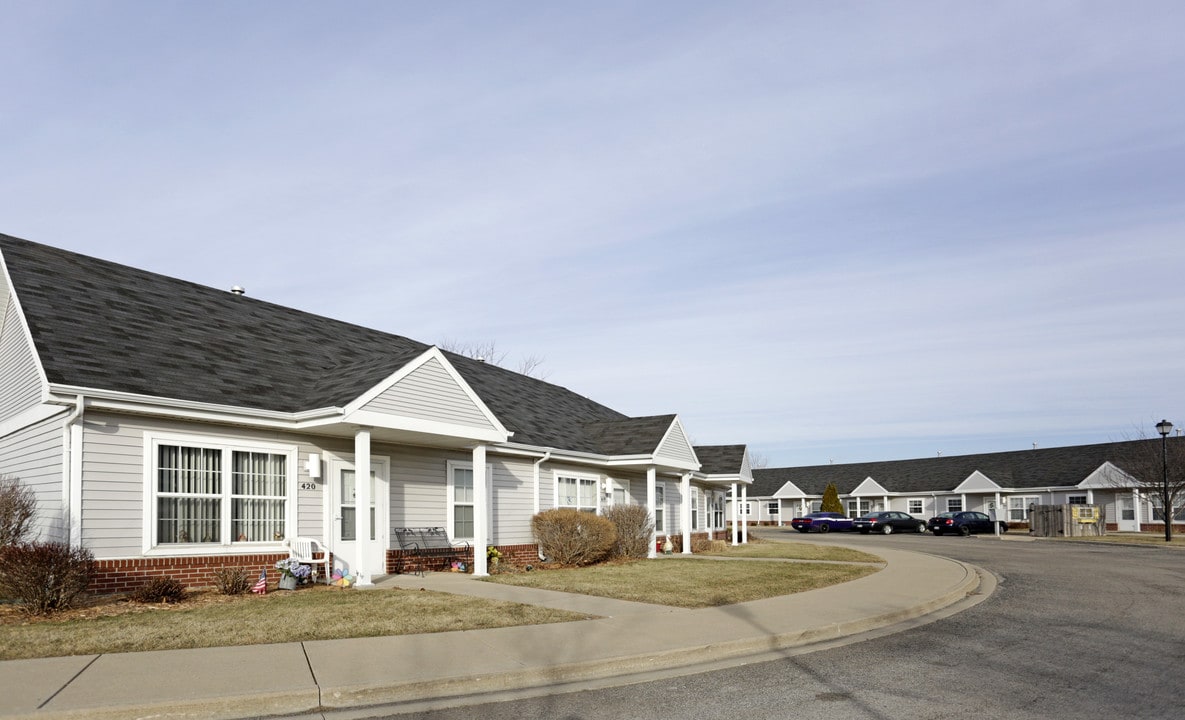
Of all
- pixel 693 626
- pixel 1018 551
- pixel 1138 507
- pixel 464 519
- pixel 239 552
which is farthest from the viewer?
pixel 1138 507

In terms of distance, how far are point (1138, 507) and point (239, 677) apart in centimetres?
5366

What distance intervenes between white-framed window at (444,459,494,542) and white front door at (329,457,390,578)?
1992mm

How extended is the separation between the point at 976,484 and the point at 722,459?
30.1 metres

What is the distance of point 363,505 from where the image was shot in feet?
50.3

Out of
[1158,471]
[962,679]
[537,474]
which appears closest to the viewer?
[962,679]

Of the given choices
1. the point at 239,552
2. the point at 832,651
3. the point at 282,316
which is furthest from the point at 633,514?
the point at 832,651

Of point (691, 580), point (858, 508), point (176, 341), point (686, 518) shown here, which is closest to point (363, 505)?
point (176, 341)

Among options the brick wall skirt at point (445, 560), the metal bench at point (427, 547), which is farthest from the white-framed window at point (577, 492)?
the metal bench at point (427, 547)

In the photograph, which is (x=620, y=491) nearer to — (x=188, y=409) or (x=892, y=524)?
(x=188, y=409)

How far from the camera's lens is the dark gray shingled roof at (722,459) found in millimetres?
34406

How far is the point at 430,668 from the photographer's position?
8555mm

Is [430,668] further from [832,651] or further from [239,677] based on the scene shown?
[832,651]

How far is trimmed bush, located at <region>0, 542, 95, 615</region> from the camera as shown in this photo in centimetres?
1140

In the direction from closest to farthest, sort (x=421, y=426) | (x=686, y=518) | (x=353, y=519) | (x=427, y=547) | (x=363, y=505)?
(x=363, y=505) < (x=421, y=426) < (x=353, y=519) < (x=427, y=547) < (x=686, y=518)
